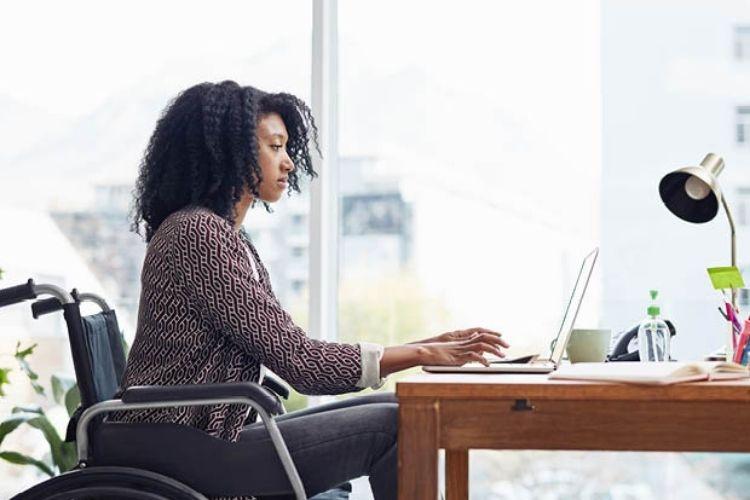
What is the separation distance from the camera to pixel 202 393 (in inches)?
80.6

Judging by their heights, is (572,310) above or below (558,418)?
above

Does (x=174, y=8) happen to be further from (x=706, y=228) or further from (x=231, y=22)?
(x=706, y=228)

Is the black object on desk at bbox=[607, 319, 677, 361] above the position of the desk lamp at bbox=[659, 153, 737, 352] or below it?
below

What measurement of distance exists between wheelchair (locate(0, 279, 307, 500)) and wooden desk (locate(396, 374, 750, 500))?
0.33m

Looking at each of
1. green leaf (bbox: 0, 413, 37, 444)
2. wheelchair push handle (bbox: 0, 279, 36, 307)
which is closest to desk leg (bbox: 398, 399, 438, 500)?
wheelchair push handle (bbox: 0, 279, 36, 307)

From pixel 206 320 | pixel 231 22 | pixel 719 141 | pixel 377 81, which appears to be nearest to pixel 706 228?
pixel 719 141

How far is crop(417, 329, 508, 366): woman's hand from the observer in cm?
214

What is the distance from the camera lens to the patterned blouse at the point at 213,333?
2.17 metres

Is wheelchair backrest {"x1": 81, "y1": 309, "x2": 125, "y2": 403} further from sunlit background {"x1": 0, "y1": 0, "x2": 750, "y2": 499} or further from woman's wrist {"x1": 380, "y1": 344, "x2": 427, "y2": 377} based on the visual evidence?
sunlit background {"x1": 0, "y1": 0, "x2": 750, "y2": 499}

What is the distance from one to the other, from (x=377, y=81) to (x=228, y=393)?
195 centimetres

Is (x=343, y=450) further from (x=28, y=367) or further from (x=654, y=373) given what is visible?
(x=28, y=367)

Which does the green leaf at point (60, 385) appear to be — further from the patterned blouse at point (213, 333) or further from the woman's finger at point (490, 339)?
the woman's finger at point (490, 339)

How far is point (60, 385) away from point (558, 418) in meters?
2.41

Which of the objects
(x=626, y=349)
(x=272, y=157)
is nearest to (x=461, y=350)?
(x=272, y=157)
